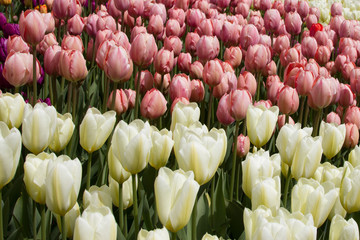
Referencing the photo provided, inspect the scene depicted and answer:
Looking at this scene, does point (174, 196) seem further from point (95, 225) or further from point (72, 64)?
point (72, 64)

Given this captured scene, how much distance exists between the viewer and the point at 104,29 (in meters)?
3.03

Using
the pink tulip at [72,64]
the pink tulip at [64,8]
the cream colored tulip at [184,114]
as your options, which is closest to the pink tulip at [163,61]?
the pink tulip at [72,64]

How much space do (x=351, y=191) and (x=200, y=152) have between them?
0.48 metres

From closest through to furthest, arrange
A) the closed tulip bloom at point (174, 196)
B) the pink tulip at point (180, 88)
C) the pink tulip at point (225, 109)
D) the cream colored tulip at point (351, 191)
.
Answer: the closed tulip bloom at point (174, 196) < the cream colored tulip at point (351, 191) < the pink tulip at point (225, 109) < the pink tulip at point (180, 88)

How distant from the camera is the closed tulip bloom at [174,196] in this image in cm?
126

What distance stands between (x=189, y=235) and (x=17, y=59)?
3.90 feet

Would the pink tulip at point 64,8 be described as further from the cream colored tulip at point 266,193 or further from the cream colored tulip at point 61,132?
the cream colored tulip at point 266,193

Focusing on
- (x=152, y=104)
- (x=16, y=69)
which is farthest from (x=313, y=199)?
(x=16, y=69)

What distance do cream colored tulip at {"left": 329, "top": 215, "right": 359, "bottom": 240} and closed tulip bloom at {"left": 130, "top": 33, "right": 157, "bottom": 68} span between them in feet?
4.53

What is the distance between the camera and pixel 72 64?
2.31m

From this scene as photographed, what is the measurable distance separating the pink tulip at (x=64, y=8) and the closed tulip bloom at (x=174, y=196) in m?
2.09

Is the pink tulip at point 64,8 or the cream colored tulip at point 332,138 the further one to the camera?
the pink tulip at point 64,8

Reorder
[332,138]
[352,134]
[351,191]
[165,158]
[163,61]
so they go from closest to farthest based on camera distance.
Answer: [351,191], [165,158], [332,138], [352,134], [163,61]

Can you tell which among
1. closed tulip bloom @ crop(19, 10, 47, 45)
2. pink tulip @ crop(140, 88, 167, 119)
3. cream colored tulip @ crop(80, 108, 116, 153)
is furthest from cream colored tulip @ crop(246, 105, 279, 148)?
closed tulip bloom @ crop(19, 10, 47, 45)
